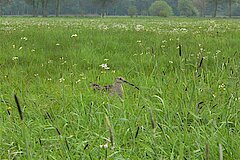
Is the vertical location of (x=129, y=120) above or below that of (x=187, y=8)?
below

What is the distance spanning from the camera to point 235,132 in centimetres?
284

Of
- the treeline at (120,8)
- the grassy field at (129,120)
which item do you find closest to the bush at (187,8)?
the treeline at (120,8)

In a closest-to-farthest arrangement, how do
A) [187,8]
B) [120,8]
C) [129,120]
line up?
[129,120] < [187,8] < [120,8]

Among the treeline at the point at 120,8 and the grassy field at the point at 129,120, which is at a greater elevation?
the treeline at the point at 120,8

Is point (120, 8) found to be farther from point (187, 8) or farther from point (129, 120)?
point (129, 120)

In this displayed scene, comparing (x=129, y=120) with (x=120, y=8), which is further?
(x=120, y=8)

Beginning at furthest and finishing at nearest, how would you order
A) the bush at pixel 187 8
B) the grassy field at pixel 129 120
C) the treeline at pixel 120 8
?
the bush at pixel 187 8 → the treeline at pixel 120 8 → the grassy field at pixel 129 120

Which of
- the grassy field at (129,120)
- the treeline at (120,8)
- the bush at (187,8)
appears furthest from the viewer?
the bush at (187,8)

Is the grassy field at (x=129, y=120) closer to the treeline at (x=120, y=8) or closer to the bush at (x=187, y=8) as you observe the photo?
the treeline at (x=120, y=8)

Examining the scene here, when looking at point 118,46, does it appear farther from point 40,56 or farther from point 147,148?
point 147,148

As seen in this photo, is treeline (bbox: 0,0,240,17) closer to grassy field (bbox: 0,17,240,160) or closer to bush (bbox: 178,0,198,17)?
bush (bbox: 178,0,198,17)

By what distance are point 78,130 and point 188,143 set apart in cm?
117

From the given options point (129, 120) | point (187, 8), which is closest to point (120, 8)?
point (187, 8)

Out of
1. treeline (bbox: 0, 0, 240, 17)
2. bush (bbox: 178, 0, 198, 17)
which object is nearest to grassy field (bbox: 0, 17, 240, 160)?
treeline (bbox: 0, 0, 240, 17)
